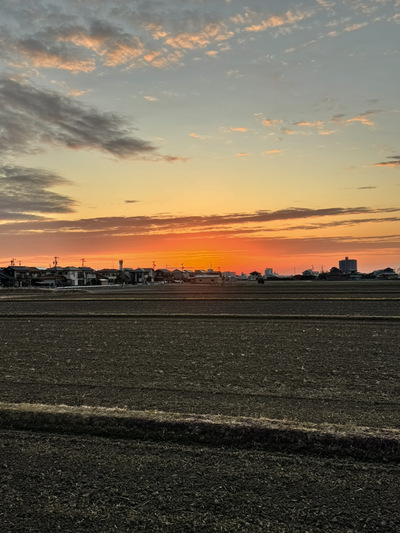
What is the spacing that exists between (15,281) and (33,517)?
161m

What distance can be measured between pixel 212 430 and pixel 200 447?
1.15 feet

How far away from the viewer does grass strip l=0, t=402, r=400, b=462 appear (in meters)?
5.12

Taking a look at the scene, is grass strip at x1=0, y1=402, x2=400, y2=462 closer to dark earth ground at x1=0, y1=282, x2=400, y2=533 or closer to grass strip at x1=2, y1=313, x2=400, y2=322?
dark earth ground at x1=0, y1=282, x2=400, y2=533

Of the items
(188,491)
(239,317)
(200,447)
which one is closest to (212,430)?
(200,447)

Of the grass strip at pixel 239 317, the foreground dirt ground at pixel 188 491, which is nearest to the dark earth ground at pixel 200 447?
the foreground dirt ground at pixel 188 491

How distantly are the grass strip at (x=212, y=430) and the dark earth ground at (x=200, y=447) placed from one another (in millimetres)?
224

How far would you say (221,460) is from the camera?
4.88m

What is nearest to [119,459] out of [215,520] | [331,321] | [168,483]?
[168,483]

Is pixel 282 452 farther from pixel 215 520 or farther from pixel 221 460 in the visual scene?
pixel 215 520

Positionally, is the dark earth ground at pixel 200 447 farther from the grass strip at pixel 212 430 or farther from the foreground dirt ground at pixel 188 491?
the grass strip at pixel 212 430

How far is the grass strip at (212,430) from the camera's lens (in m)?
5.12

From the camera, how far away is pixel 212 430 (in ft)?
18.2

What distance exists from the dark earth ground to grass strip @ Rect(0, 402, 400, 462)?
22cm

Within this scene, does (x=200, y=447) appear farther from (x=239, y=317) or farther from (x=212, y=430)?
(x=239, y=317)
